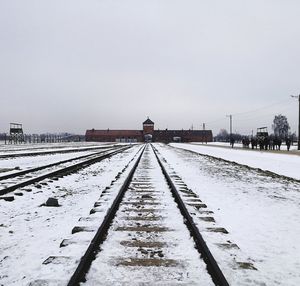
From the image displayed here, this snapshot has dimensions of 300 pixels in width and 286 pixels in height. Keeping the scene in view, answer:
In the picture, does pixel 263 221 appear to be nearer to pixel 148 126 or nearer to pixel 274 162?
pixel 274 162

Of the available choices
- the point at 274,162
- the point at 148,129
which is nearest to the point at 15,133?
the point at 274,162

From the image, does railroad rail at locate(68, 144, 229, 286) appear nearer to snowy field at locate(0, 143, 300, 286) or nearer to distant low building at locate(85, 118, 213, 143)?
snowy field at locate(0, 143, 300, 286)

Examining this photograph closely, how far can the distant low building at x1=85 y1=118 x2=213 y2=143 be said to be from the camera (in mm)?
134250

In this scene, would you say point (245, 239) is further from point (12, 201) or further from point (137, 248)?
point (12, 201)

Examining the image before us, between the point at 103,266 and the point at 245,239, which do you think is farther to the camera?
the point at 245,239

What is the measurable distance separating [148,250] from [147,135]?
129575 mm

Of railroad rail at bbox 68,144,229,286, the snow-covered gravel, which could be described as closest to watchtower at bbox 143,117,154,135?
the snow-covered gravel

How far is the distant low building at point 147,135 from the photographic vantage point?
13425cm

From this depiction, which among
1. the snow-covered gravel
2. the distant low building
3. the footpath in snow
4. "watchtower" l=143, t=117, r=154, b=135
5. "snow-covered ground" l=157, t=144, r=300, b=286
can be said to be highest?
"watchtower" l=143, t=117, r=154, b=135

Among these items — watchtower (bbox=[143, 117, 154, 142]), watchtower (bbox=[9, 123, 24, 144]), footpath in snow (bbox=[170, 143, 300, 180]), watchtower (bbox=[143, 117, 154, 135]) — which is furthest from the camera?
watchtower (bbox=[143, 117, 154, 135])

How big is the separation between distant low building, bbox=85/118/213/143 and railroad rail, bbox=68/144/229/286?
128m

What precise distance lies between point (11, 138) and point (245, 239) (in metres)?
64.9

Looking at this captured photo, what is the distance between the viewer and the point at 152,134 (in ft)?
454

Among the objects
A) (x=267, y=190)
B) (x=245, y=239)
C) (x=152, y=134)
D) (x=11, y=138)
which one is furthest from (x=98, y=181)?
(x=152, y=134)
